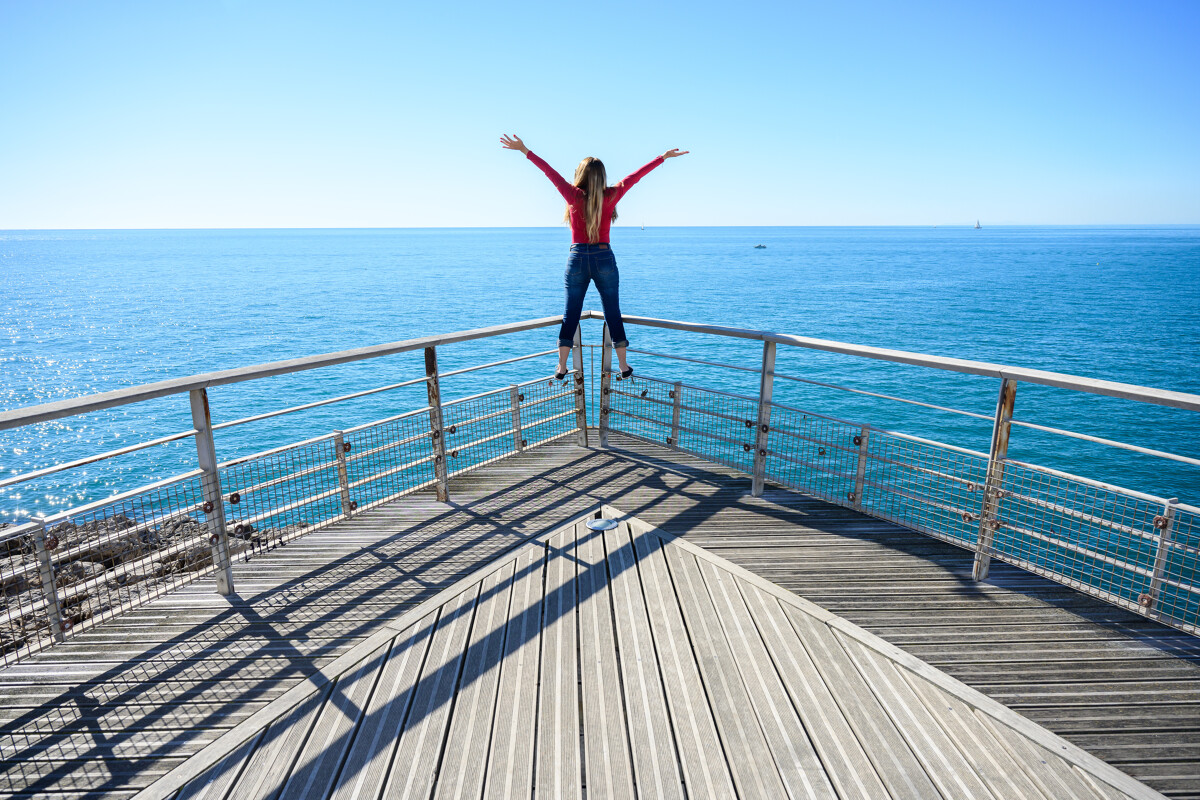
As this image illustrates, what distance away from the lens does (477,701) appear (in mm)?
2508

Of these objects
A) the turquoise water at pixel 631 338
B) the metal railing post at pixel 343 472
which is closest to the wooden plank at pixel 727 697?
the metal railing post at pixel 343 472


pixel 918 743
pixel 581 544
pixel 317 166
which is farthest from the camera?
pixel 317 166

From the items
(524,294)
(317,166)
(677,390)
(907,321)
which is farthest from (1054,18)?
(317,166)

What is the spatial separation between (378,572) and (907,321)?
44.7 meters

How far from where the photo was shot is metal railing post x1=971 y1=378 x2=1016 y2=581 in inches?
138

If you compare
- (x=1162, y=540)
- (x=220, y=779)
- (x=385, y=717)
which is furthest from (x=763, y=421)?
(x=220, y=779)

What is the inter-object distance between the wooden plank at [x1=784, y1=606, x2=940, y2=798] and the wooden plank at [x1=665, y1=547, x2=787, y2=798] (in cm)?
38

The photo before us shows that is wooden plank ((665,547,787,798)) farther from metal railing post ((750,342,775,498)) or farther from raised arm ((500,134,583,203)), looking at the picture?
raised arm ((500,134,583,203))

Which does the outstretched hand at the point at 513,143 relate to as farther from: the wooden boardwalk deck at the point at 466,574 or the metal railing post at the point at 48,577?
the metal railing post at the point at 48,577

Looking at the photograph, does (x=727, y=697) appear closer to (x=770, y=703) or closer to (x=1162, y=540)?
(x=770, y=703)

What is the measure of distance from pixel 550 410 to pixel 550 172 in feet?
8.45

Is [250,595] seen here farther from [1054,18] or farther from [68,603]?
[1054,18]

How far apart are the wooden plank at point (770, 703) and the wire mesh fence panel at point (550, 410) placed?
2.81 meters

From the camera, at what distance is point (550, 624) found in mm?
3066
